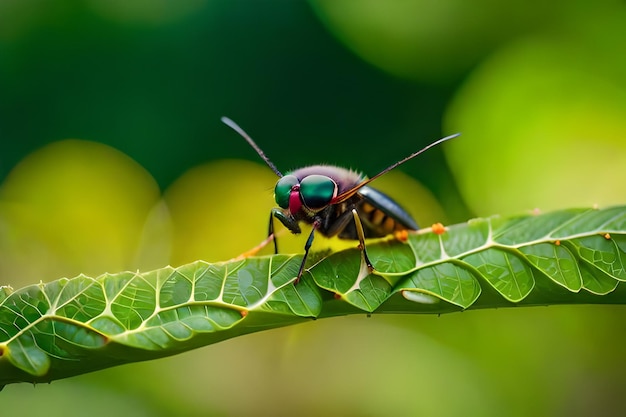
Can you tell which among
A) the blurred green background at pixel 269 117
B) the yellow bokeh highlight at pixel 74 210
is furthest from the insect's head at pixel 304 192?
the yellow bokeh highlight at pixel 74 210

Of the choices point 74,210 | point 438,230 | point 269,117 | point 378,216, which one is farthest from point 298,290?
point 74,210

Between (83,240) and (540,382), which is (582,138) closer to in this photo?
(540,382)

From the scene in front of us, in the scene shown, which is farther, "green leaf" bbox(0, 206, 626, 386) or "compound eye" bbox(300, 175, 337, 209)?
"compound eye" bbox(300, 175, 337, 209)

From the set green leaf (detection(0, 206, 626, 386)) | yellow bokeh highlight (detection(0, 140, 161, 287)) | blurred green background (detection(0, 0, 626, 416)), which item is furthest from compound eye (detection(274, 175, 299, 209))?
yellow bokeh highlight (detection(0, 140, 161, 287))

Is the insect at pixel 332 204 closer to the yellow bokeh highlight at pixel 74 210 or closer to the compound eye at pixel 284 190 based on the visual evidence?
the compound eye at pixel 284 190

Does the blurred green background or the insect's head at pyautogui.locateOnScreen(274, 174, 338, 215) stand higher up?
the blurred green background

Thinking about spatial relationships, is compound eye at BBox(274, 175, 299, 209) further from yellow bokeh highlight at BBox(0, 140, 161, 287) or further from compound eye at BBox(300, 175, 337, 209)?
yellow bokeh highlight at BBox(0, 140, 161, 287)

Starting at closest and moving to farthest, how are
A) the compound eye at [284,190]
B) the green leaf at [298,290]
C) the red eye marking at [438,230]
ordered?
the green leaf at [298,290]
the red eye marking at [438,230]
the compound eye at [284,190]

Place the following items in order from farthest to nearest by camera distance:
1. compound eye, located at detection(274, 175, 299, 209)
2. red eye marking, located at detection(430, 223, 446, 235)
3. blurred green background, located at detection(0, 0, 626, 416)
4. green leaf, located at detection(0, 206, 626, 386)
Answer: blurred green background, located at detection(0, 0, 626, 416) < compound eye, located at detection(274, 175, 299, 209) < red eye marking, located at detection(430, 223, 446, 235) < green leaf, located at detection(0, 206, 626, 386)

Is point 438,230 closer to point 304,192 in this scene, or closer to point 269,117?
point 304,192
